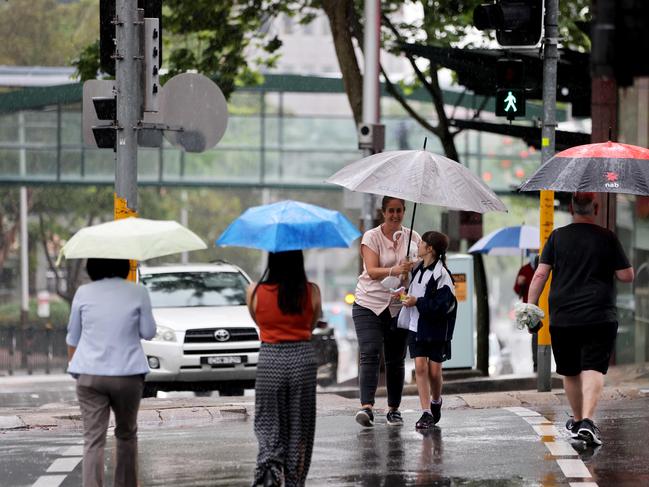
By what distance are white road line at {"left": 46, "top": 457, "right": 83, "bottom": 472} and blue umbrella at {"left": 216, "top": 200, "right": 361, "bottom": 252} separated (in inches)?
101

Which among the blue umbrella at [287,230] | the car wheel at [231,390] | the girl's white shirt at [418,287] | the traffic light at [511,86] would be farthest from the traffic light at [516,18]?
the blue umbrella at [287,230]

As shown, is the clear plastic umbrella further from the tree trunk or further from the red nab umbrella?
the tree trunk

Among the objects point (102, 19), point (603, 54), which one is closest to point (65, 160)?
point (102, 19)

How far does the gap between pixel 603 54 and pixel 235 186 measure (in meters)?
33.5

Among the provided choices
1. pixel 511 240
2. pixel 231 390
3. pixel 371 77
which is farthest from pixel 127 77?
pixel 511 240

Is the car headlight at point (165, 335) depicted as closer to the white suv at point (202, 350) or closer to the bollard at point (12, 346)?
the white suv at point (202, 350)

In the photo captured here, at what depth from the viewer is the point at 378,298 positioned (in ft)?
40.5

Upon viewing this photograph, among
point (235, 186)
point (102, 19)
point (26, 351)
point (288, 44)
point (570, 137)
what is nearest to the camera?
point (102, 19)

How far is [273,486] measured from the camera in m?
8.56

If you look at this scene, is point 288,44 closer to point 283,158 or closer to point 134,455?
point 283,158

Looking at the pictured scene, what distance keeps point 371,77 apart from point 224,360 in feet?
12.6

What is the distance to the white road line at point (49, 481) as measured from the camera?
9969 millimetres

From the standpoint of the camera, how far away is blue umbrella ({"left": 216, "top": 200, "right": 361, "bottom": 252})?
8711mm

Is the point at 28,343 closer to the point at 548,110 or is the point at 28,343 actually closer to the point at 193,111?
the point at 548,110
